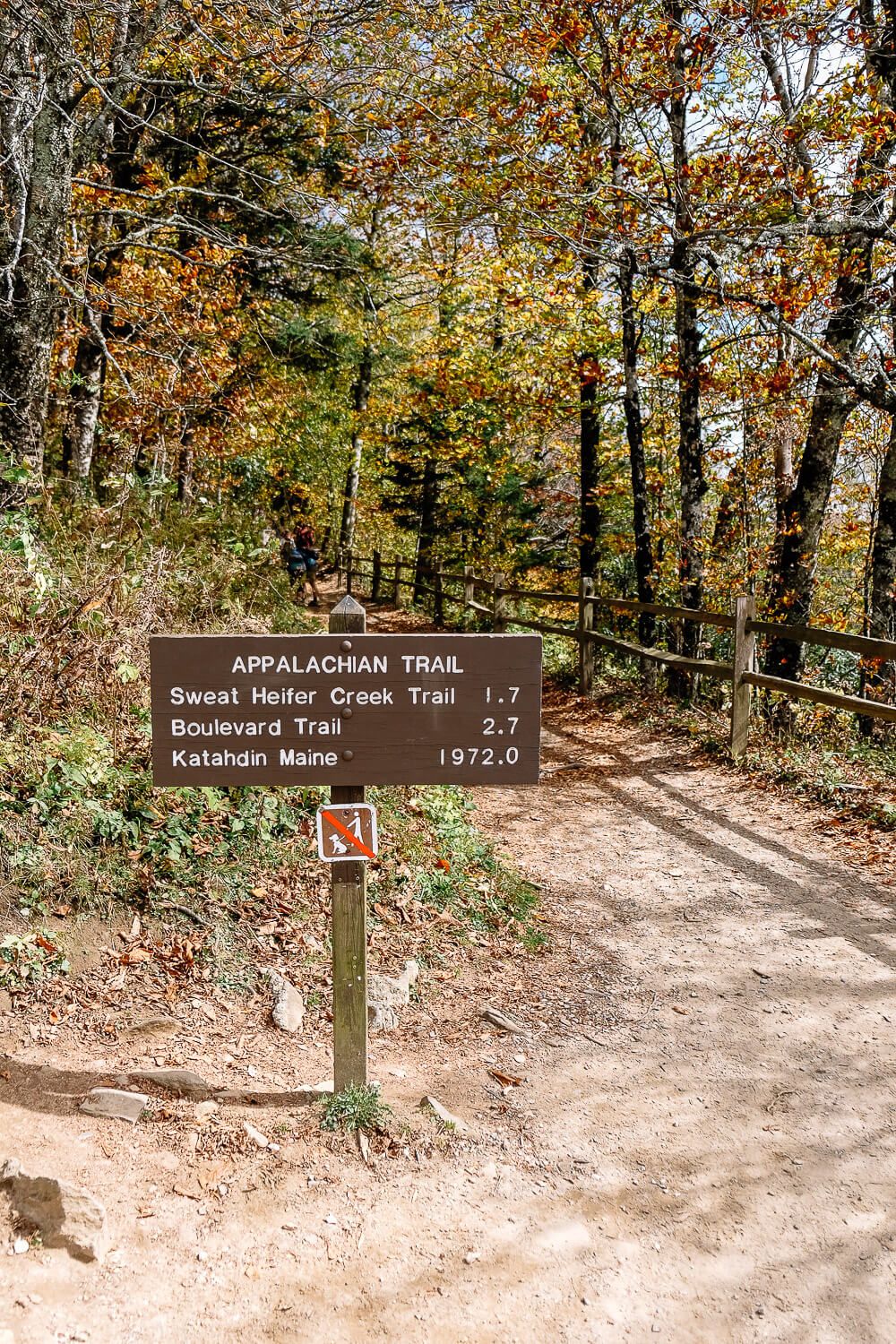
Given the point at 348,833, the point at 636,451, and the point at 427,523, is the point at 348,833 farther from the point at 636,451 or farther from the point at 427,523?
the point at 427,523

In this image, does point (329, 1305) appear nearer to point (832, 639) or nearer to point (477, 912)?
point (477, 912)

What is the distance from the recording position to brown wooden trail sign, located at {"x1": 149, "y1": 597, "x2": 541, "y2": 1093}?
9.85ft

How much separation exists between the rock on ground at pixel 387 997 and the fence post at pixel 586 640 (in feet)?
24.5

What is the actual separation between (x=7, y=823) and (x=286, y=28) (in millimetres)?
6073

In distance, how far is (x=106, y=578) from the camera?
5445 millimetres

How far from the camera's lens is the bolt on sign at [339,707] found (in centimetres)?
300

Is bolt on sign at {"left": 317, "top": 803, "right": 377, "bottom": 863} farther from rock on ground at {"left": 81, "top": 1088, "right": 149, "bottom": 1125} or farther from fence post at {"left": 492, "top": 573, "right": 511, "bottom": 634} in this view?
fence post at {"left": 492, "top": 573, "right": 511, "bottom": 634}

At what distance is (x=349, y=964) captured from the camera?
324 cm

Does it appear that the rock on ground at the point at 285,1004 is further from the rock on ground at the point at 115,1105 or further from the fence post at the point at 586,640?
the fence post at the point at 586,640

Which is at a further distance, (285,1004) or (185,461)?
(185,461)

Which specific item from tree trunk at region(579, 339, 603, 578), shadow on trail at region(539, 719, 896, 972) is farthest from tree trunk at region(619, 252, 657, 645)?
shadow on trail at region(539, 719, 896, 972)

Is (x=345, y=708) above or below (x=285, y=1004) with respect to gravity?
above

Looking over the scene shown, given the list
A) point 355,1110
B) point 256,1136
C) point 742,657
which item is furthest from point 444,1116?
point 742,657

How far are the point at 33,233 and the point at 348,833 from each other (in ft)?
17.8
